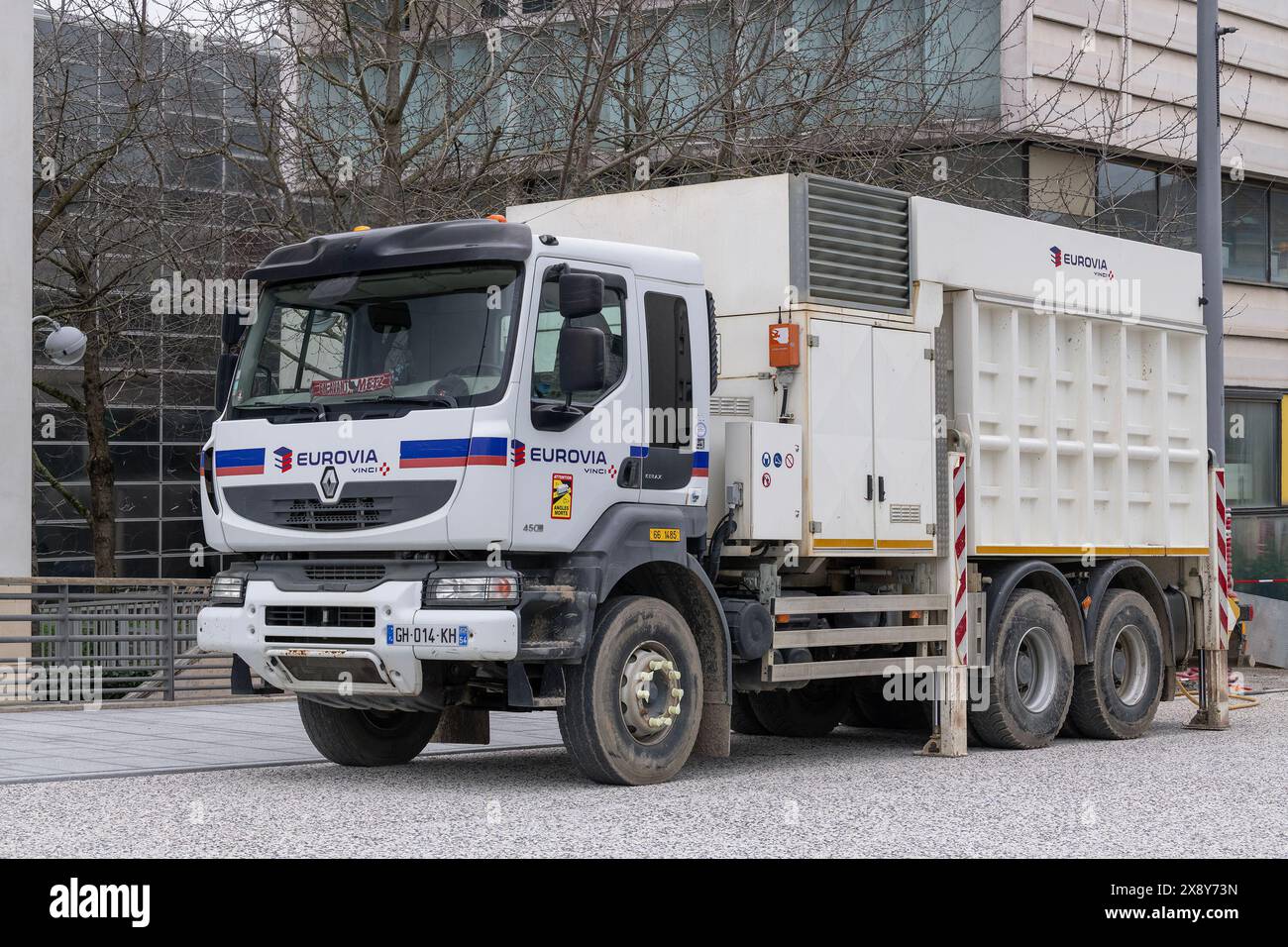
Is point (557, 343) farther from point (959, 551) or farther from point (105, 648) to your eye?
point (105, 648)

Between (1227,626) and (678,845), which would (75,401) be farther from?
(678,845)

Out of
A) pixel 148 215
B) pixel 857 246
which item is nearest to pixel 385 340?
pixel 857 246

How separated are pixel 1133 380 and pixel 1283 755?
10.3 ft

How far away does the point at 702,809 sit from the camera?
9797 millimetres

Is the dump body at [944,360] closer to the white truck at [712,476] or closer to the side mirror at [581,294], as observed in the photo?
the white truck at [712,476]

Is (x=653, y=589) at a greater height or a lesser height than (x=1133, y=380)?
lesser

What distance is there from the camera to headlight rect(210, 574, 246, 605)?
35.2 feet

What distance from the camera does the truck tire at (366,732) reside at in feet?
38.7

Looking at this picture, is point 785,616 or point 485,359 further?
point 785,616

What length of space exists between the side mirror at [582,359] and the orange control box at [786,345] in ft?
6.18

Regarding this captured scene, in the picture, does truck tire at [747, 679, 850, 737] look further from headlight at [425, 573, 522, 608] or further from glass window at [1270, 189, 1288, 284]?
glass window at [1270, 189, 1288, 284]

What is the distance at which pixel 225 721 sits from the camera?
15.6 meters

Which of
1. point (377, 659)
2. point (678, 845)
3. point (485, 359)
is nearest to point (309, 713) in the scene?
point (377, 659)

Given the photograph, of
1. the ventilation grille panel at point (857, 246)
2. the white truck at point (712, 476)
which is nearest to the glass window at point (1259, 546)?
the white truck at point (712, 476)
